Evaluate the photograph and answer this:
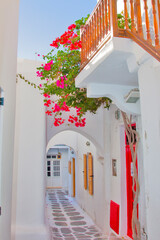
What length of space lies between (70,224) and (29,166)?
11.4 ft

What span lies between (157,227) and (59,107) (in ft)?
10.2

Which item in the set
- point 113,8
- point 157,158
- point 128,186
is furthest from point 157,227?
point 128,186

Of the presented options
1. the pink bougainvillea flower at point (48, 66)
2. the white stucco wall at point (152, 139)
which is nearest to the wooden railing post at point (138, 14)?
the white stucco wall at point (152, 139)

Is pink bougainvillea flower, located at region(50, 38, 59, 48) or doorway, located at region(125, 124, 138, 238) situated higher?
pink bougainvillea flower, located at region(50, 38, 59, 48)

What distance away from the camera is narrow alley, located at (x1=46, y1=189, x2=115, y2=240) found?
6622mm

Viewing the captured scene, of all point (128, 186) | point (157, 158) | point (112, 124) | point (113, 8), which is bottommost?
point (128, 186)

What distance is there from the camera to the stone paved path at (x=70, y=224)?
6.61 m

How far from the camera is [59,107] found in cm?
481

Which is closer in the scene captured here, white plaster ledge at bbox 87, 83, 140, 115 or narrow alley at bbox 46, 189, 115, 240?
white plaster ledge at bbox 87, 83, 140, 115

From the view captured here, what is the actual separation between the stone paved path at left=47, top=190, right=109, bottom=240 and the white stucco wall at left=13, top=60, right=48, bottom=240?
143cm

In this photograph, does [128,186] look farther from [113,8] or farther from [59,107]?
[113,8]

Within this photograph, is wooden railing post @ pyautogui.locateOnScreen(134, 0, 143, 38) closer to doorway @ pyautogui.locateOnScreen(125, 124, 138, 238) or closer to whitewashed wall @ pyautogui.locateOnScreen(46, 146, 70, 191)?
doorway @ pyautogui.locateOnScreen(125, 124, 138, 238)

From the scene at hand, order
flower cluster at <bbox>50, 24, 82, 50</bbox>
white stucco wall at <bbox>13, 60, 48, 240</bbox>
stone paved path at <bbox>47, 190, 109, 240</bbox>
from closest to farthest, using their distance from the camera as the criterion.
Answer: flower cluster at <bbox>50, 24, 82, 50</bbox>, white stucco wall at <bbox>13, 60, 48, 240</bbox>, stone paved path at <bbox>47, 190, 109, 240</bbox>

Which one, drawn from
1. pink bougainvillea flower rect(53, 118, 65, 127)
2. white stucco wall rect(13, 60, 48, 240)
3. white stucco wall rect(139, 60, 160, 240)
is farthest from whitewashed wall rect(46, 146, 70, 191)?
white stucco wall rect(139, 60, 160, 240)
